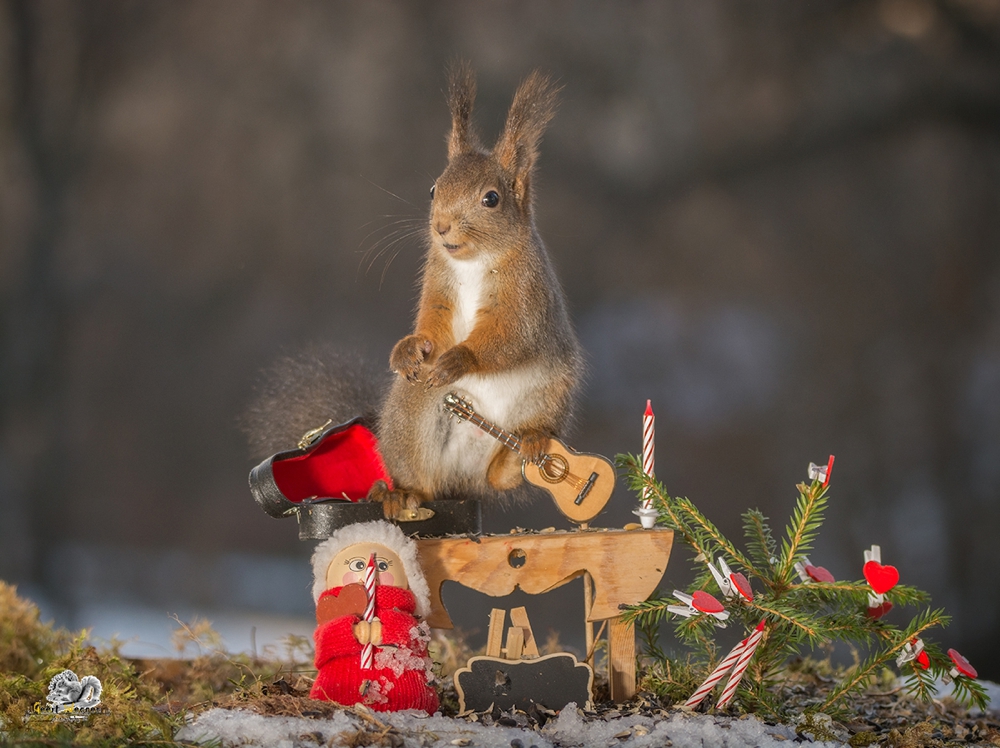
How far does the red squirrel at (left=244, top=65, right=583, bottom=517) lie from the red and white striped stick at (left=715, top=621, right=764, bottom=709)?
0.45 meters

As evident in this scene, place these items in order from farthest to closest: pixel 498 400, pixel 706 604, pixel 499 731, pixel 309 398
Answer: pixel 309 398, pixel 498 400, pixel 706 604, pixel 499 731

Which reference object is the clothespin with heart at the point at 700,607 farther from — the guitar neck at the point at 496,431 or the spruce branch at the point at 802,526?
the guitar neck at the point at 496,431

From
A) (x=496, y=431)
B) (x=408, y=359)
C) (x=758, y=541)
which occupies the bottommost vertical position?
(x=758, y=541)

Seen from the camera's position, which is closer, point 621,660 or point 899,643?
point 899,643

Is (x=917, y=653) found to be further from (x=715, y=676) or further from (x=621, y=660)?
(x=621, y=660)

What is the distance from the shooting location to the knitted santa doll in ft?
4.71

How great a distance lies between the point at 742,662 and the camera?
148cm

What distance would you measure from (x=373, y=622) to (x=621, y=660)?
1.40ft

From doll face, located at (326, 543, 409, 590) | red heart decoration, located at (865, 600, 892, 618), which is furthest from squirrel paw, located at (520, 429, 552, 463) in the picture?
red heart decoration, located at (865, 600, 892, 618)

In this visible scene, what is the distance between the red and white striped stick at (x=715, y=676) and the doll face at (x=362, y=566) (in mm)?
486

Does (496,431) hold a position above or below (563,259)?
below

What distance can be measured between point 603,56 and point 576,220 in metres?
0.57

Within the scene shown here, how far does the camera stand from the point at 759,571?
158 centimetres

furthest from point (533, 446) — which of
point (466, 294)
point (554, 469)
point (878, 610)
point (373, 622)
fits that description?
point (878, 610)
